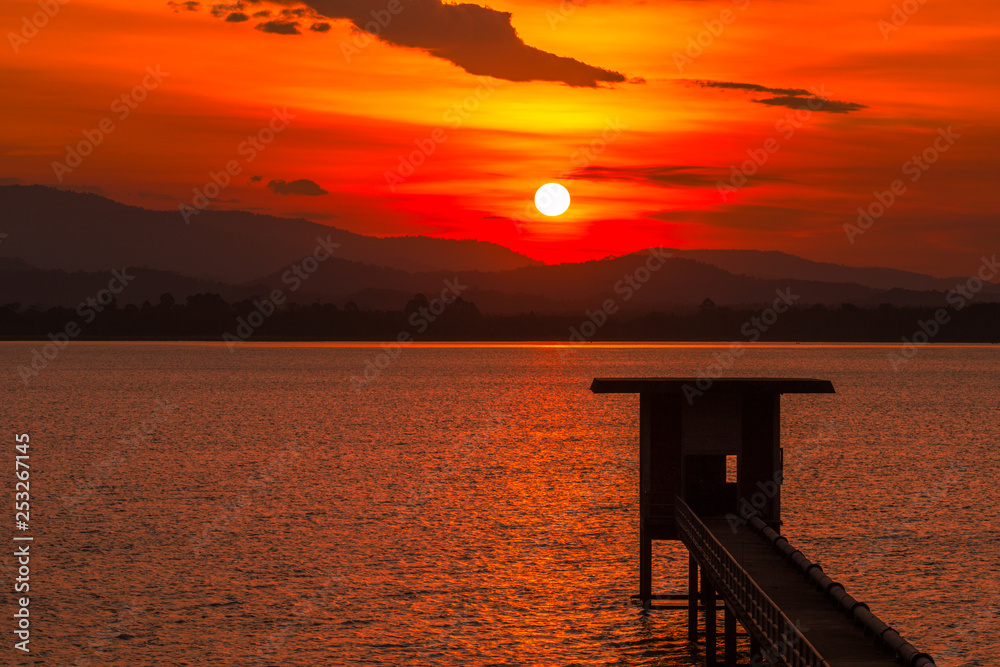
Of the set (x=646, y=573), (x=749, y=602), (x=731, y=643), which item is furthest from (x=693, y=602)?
(x=749, y=602)

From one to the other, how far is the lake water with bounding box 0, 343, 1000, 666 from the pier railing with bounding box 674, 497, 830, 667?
147 inches

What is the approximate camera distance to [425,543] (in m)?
41.8

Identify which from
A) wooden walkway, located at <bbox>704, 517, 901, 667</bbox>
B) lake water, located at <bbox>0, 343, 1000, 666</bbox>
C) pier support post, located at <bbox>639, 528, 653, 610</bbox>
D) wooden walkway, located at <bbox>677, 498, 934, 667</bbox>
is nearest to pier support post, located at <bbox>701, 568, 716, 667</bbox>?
wooden walkway, located at <bbox>677, 498, 934, 667</bbox>

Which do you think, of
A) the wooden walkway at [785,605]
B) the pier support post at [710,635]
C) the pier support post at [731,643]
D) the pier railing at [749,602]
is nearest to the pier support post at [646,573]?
the wooden walkway at [785,605]

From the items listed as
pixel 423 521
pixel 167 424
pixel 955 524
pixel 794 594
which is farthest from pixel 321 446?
pixel 794 594

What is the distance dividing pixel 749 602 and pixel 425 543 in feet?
73.7

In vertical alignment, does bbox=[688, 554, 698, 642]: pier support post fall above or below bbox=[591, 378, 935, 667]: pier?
below

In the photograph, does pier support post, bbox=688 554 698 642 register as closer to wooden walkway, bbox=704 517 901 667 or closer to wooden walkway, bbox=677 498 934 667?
wooden walkway, bbox=677 498 934 667

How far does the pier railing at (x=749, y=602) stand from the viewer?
18.0 meters

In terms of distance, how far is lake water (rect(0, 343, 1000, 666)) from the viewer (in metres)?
28.7

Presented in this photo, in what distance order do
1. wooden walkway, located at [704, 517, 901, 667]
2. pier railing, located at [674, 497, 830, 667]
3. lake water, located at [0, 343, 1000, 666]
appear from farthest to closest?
lake water, located at [0, 343, 1000, 666], wooden walkway, located at [704, 517, 901, 667], pier railing, located at [674, 497, 830, 667]

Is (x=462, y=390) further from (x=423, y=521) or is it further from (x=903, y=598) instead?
(x=903, y=598)

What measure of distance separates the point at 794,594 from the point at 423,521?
26.9m

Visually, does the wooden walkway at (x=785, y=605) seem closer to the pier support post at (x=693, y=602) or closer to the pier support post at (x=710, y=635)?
the pier support post at (x=710, y=635)
